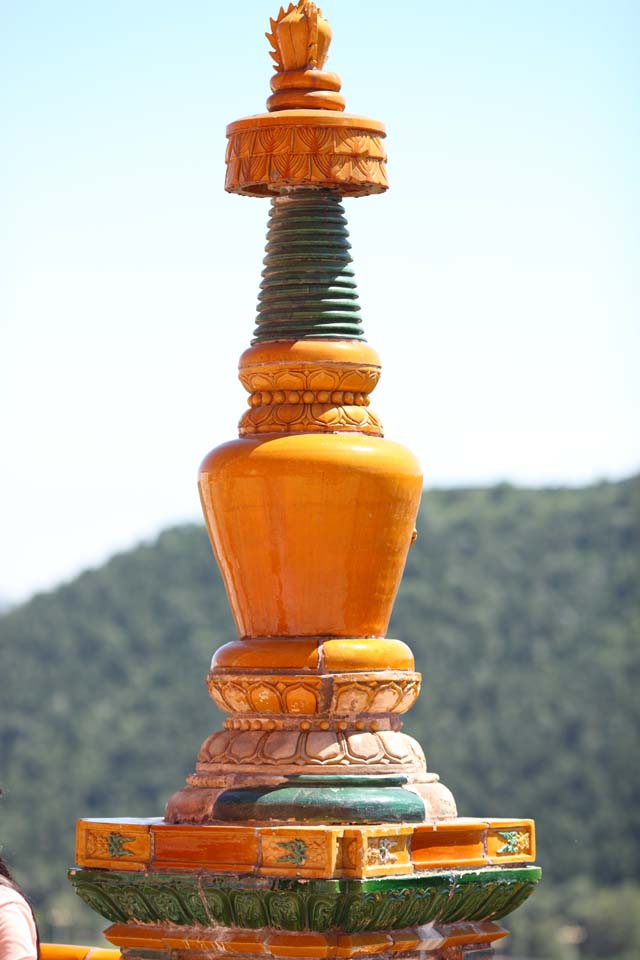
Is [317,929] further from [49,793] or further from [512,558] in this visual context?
[512,558]

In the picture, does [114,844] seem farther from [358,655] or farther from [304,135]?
[304,135]

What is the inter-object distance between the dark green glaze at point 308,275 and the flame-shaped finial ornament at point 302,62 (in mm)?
300

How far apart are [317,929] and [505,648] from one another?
70.7 m

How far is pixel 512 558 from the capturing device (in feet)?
261

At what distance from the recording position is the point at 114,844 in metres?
5.67

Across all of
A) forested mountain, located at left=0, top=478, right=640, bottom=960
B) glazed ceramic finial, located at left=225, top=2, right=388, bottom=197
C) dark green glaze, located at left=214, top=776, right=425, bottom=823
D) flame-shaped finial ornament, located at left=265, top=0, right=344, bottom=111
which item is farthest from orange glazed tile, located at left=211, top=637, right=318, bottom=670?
forested mountain, located at left=0, top=478, right=640, bottom=960

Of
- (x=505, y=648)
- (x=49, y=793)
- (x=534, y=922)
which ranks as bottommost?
(x=534, y=922)

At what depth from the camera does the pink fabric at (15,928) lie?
5.07 metres

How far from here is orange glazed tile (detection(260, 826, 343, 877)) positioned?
205 inches

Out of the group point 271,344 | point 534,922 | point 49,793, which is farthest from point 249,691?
point 49,793

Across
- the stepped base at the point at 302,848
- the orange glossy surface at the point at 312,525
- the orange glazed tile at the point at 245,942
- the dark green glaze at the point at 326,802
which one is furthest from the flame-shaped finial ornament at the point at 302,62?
the orange glazed tile at the point at 245,942

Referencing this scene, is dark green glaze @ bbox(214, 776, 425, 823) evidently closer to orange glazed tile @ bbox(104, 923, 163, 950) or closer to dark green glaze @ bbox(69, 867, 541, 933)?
dark green glaze @ bbox(69, 867, 541, 933)

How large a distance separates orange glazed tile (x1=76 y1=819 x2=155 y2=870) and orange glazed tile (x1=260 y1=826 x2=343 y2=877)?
1.49 ft

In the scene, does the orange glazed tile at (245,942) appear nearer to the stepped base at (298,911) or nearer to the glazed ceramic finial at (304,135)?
the stepped base at (298,911)
